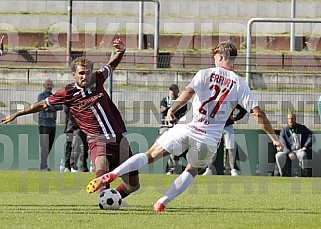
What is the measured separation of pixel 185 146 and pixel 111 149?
141 cm

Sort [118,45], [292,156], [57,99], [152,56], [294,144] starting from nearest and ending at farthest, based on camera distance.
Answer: [57,99], [118,45], [292,156], [294,144], [152,56]

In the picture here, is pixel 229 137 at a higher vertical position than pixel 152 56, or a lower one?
lower

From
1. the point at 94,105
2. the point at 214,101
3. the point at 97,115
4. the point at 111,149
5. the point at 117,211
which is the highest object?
the point at 214,101

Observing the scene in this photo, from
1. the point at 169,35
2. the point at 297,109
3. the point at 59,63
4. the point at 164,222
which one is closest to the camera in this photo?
the point at 164,222

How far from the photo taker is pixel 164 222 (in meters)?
9.96

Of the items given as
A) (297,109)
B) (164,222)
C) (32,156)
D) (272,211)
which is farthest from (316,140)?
(164,222)

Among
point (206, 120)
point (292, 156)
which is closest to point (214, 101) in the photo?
point (206, 120)

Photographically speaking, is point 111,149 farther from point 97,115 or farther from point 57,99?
point 57,99

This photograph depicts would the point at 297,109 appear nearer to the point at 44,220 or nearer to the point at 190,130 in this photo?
the point at 190,130

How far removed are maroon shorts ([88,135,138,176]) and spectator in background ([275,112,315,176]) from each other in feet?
29.3

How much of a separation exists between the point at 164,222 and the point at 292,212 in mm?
2237

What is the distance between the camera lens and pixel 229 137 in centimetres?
2095

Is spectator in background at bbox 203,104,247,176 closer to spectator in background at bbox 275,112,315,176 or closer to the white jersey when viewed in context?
Result: spectator in background at bbox 275,112,315,176

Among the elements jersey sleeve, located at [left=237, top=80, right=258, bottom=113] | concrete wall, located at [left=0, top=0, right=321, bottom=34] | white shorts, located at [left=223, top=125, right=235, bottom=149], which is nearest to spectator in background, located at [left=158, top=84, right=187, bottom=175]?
white shorts, located at [left=223, top=125, right=235, bottom=149]
